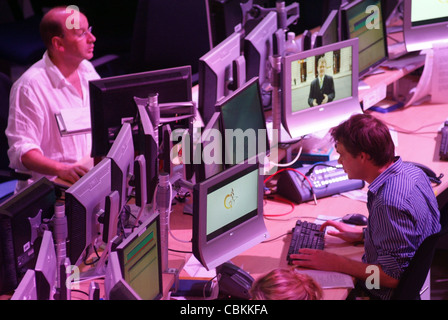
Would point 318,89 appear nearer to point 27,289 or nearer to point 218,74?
point 218,74

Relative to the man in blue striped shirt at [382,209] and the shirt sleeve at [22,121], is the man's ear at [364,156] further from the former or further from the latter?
the shirt sleeve at [22,121]

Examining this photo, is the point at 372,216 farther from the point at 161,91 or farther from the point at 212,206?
the point at 161,91

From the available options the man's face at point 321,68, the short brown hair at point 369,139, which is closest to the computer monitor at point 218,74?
the man's face at point 321,68

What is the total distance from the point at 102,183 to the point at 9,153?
1.29 metres

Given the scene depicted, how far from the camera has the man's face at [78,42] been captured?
3.78 m

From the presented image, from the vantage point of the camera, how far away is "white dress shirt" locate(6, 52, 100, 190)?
370 cm

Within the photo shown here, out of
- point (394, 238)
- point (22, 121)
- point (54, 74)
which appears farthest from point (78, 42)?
point (394, 238)

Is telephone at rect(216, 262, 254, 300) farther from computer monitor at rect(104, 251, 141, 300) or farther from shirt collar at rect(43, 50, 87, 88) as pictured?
shirt collar at rect(43, 50, 87, 88)

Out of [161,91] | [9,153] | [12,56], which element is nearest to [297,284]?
[161,91]

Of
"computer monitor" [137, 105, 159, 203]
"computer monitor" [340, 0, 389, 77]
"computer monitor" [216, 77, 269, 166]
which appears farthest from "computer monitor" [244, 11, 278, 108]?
"computer monitor" [137, 105, 159, 203]

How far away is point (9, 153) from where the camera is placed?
372 centimetres

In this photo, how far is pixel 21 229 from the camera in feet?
8.43

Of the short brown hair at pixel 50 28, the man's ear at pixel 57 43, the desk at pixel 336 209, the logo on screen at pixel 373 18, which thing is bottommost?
the desk at pixel 336 209

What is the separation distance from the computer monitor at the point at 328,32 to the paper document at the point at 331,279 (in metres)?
1.50
